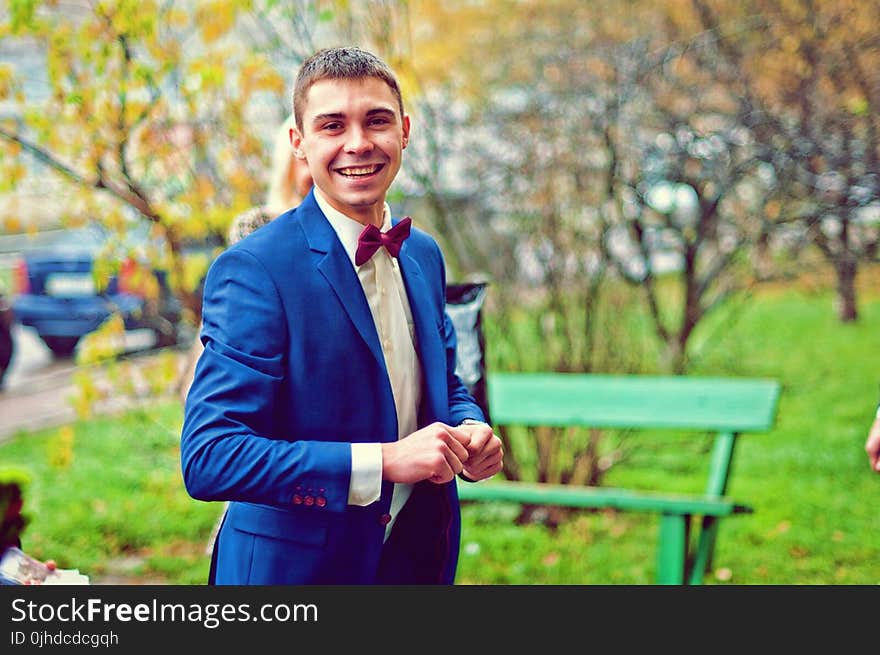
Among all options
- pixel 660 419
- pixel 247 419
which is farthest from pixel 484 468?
pixel 660 419

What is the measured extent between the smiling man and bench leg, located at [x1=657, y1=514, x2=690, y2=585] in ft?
6.85

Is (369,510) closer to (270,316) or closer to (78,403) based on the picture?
(270,316)

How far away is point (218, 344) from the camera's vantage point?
6.44 ft

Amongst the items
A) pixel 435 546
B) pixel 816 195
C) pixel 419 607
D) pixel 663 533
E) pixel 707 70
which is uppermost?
pixel 707 70

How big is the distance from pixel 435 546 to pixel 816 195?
13.1 feet

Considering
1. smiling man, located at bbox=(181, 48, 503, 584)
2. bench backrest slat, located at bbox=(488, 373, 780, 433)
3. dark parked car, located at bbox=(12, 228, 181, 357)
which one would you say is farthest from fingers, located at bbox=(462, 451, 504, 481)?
dark parked car, located at bbox=(12, 228, 181, 357)

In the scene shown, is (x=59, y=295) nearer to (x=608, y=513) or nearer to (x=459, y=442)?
(x=608, y=513)

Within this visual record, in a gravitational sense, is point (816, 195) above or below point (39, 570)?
above

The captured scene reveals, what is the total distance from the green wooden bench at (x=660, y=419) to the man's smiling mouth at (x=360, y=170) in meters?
2.48

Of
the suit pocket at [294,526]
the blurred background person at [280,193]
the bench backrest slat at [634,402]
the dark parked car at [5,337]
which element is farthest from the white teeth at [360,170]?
the dark parked car at [5,337]

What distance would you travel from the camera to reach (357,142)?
205 cm

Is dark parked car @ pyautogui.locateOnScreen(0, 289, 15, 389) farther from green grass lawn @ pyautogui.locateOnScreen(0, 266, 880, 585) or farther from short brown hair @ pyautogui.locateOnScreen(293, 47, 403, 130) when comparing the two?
short brown hair @ pyautogui.locateOnScreen(293, 47, 403, 130)

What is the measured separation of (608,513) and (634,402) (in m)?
0.94

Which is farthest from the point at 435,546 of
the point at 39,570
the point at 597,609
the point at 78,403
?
the point at 78,403
